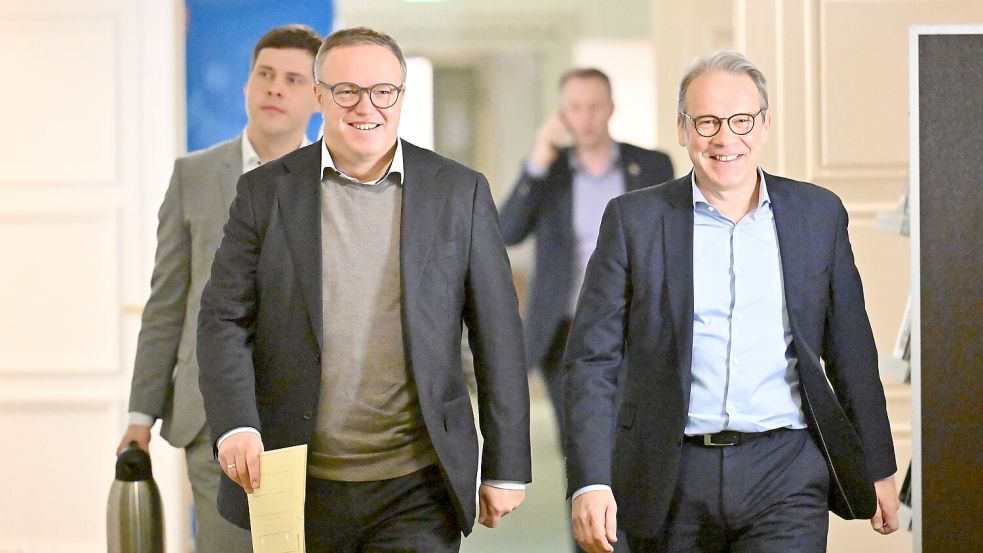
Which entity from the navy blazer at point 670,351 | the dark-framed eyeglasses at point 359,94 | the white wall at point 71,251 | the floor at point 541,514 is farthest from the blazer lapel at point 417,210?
the white wall at point 71,251

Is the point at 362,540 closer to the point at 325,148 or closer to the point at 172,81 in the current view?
the point at 325,148

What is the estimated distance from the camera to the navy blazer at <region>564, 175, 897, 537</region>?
7.94 ft

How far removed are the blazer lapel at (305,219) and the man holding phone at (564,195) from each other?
7.10ft

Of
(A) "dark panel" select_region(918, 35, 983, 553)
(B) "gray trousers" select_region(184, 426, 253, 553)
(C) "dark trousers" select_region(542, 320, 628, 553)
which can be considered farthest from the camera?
(C) "dark trousers" select_region(542, 320, 628, 553)

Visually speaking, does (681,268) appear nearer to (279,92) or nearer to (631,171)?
(279,92)

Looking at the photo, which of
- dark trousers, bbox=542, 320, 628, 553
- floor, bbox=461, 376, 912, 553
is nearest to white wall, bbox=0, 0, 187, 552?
floor, bbox=461, 376, 912, 553

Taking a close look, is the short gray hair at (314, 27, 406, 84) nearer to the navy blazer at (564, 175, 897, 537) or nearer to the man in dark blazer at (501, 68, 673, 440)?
the navy blazer at (564, 175, 897, 537)

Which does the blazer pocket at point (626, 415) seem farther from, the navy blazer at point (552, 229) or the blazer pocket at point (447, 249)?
the navy blazer at point (552, 229)

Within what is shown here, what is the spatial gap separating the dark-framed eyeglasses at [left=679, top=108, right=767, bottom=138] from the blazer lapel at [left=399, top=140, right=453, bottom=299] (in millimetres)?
524

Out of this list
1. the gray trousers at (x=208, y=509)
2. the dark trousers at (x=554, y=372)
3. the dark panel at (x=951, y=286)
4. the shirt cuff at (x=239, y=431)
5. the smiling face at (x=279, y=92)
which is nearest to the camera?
the shirt cuff at (x=239, y=431)

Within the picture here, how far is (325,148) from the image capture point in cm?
247

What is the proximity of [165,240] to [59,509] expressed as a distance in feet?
6.45

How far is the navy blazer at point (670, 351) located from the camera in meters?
2.42

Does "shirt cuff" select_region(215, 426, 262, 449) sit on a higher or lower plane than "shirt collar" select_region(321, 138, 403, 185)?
lower
